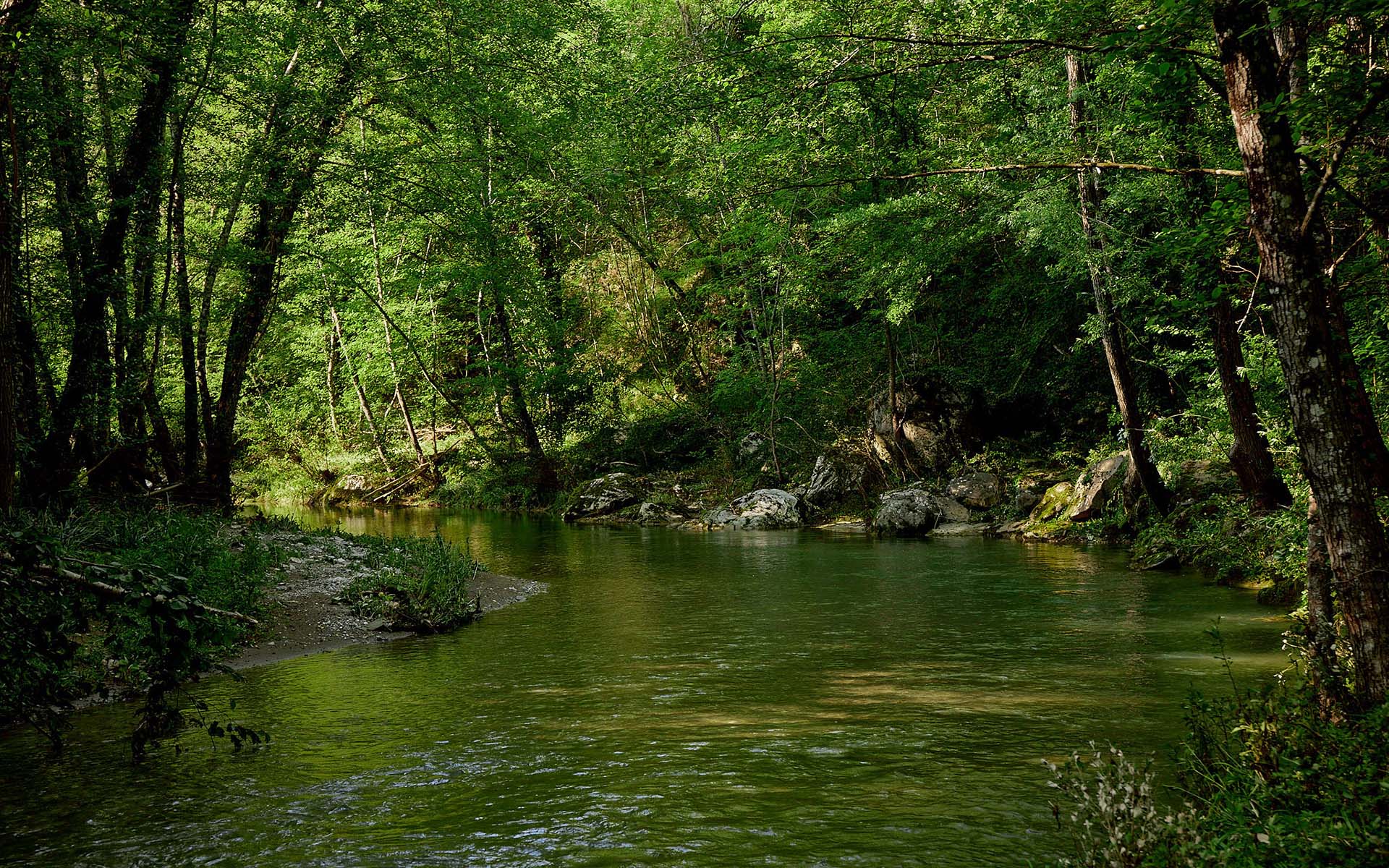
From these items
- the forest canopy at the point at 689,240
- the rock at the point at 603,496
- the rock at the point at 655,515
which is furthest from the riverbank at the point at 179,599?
the rock at the point at 603,496

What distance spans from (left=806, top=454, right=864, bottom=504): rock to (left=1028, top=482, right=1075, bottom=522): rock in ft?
19.5

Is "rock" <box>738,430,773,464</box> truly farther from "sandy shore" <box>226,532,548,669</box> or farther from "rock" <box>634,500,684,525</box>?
"sandy shore" <box>226,532,548,669</box>

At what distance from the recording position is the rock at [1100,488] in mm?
19688

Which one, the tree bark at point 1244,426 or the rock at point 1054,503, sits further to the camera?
the rock at point 1054,503

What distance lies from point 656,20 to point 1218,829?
37.5m

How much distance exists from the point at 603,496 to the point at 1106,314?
18.0 m

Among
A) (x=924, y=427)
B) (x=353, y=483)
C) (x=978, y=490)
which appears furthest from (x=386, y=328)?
(x=978, y=490)

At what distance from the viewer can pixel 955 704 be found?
307 inches

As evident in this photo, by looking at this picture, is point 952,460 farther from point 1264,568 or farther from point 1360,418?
point 1360,418

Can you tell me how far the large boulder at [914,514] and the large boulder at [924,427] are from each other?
2184mm

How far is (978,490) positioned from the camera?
77.5ft

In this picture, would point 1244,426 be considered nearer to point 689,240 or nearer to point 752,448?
point 752,448

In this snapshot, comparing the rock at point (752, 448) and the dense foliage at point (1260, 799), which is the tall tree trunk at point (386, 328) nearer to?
the rock at point (752, 448)

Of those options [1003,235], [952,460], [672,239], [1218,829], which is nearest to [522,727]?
[1218,829]
